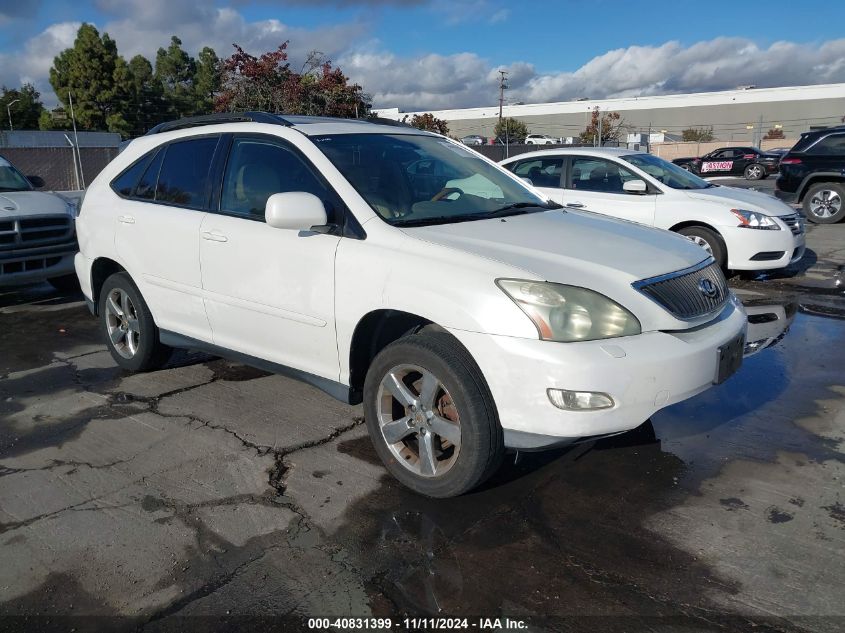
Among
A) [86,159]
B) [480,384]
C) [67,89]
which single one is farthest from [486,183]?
[67,89]

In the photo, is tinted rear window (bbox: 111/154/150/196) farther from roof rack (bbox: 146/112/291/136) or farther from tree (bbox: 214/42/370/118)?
tree (bbox: 214/42/370/118)

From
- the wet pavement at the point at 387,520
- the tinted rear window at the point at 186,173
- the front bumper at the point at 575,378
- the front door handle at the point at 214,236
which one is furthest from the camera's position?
the tinted rear window at the point at 186,173

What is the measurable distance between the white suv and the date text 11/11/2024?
2.39 feet

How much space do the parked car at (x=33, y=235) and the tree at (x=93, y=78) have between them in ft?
124

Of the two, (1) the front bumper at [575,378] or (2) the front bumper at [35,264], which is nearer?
(1) the front bumper at [575,378]

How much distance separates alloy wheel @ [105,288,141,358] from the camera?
17.0 feet

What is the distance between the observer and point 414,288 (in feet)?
10.8

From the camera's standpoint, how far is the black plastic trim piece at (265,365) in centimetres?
381

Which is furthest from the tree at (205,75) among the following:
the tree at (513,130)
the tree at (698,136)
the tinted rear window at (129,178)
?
the tinted rear window at (129,178)

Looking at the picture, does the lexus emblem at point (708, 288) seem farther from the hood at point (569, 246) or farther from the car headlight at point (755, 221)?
the car headlight at point (755, 221)

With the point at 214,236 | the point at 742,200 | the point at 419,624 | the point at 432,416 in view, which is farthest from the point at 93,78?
the point at 419,624

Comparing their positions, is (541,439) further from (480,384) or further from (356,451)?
(356,451)

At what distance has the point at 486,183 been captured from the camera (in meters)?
4.55

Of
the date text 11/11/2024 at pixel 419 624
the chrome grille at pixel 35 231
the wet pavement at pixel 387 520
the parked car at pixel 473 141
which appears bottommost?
the date text 11/11/2024 at pixel 419 624
